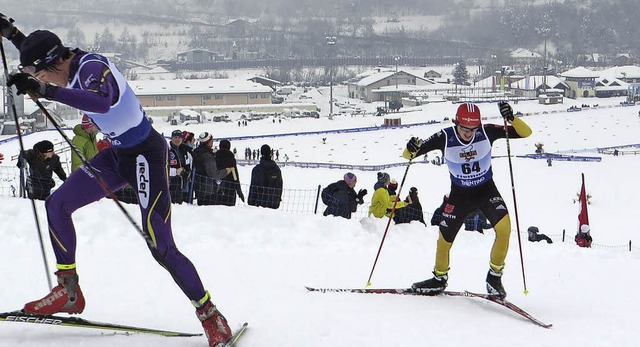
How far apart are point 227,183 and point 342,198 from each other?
1.63m

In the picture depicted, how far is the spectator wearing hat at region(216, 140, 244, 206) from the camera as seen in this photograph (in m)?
10.4

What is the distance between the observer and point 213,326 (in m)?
4.21

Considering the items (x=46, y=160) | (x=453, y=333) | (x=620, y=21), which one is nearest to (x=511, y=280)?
(x=453, y=333)

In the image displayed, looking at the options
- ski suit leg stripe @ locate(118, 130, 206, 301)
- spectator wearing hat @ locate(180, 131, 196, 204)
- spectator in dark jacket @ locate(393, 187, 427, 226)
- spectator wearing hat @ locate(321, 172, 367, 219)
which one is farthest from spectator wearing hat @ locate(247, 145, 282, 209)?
ski suit leg stripe @ locate(118, 130, 206, 301)

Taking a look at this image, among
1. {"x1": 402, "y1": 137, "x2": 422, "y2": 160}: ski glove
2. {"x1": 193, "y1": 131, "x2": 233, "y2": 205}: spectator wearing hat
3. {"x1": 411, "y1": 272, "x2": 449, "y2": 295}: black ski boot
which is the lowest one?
{"x1": 411, "y1": 272, "x2": 449, "y2": 295}: black ski boot

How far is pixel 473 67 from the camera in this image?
150 metres

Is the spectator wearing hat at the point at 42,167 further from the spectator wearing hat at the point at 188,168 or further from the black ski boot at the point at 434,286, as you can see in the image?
the black ski boot at the point at 434,286

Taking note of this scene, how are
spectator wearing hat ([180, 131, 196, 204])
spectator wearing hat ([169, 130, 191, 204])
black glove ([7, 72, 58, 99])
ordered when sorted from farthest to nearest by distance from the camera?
spectator wearing hat ([180, 131, 196, 204])
spectator wearing hat ([169, 130, 191, 204])
black glove ([7, 72, 58, 99])

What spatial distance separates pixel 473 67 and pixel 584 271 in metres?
147

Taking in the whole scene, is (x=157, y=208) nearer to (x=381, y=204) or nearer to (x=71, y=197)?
(x=71, y=197)

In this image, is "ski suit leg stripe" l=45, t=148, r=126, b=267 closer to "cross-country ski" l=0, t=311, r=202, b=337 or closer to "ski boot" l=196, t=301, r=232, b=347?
"cross-country ski" l=0, t=311, r=202, b=337

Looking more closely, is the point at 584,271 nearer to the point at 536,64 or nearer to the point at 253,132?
the point at 253,132

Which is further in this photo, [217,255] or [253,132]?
[253,132]

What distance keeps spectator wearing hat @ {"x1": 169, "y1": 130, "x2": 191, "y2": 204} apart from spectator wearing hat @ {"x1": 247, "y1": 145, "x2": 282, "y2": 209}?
973 millimetres
